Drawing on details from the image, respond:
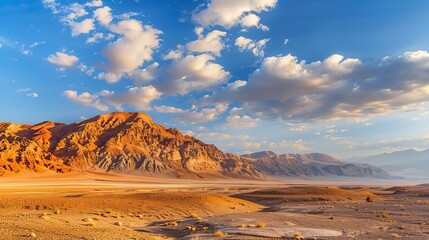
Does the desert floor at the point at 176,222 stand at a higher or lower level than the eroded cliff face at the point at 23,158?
lower

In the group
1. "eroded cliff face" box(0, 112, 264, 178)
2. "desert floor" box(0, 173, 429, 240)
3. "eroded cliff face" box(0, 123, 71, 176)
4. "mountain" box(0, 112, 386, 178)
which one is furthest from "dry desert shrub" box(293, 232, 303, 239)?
"eroded cliff face" box(0, 112, 264, 178)

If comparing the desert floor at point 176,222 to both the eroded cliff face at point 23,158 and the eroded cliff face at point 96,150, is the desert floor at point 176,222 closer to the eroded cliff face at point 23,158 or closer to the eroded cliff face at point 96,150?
the eroded cliff face at point 23,158

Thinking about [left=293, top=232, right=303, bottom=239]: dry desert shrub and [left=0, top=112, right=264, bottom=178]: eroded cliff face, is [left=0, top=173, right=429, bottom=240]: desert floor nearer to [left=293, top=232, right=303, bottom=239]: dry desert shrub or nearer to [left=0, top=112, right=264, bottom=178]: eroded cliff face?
[left=293, top=232, right=303, bottom=239]: dry desert shrub

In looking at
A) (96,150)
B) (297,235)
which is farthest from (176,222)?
(96,150)

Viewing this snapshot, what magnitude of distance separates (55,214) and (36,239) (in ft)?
44.2

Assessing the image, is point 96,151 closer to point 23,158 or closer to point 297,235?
point 23,158

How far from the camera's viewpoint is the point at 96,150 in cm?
17062

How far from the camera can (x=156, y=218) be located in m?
31.4

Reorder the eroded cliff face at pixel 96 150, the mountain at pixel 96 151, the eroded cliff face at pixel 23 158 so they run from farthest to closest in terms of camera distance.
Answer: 1. the eroded cliff face at pixel 96 150
2. the mountain at pixel 96 151
3. the eroded cliff face at pixel 23 158

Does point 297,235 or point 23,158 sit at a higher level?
Result: point 23,158

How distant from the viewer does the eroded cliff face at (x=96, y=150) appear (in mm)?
138500

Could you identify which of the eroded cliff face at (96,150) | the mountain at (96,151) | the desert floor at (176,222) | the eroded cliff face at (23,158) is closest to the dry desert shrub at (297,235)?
the desert floor at (176,222)

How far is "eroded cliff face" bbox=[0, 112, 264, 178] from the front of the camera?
138500 millimetres

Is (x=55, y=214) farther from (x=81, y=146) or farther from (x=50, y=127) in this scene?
(x=50, y=127)
